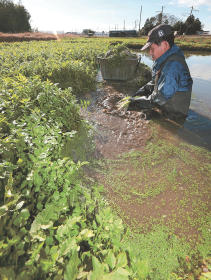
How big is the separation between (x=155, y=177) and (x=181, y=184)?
43cm

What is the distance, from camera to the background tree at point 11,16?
38884 millimetres

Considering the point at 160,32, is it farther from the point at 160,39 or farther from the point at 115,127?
the point at 115,127

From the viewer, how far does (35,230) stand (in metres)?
1.12

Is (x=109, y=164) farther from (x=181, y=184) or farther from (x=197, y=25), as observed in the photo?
(x=197, y=25)

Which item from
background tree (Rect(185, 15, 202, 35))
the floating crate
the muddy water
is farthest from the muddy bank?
background tree (Rect(185, 15, 202, 35))

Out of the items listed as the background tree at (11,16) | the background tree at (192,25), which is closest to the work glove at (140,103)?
the background tree at (11,16)

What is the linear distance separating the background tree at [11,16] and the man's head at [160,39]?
47972 millimetres

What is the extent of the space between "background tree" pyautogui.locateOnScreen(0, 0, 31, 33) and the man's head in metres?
48.0

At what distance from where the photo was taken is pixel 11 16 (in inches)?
1548

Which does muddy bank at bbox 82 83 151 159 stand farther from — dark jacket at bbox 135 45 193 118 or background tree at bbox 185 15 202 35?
background tree at bbox 185 15 202 35

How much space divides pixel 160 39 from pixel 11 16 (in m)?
50.0

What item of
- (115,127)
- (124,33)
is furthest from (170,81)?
(124,33)

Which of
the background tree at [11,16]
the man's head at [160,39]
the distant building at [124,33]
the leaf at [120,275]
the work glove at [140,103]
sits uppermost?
the background tree at [11,16]

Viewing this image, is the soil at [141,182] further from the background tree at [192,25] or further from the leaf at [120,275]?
the background tree at [192,25]
